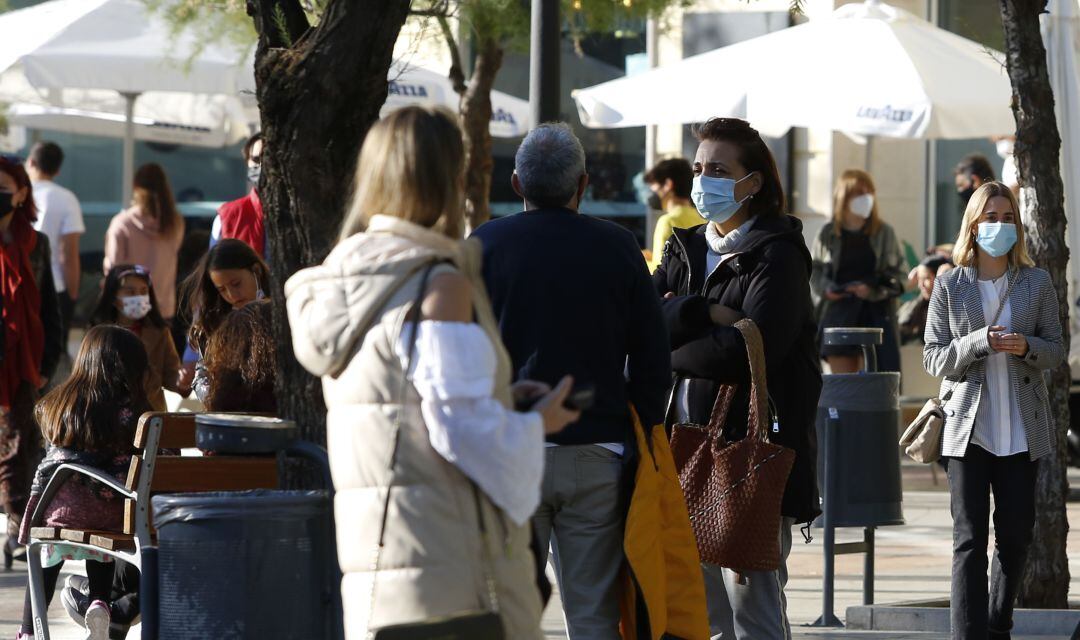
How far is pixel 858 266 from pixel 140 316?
553 cm

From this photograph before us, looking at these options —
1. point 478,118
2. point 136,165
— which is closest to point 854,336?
point 478,118

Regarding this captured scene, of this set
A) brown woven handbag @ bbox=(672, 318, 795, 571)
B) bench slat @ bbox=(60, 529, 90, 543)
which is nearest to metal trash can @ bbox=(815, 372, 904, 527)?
brown woven handbag @ bbox=(672, 318, 795, 571)

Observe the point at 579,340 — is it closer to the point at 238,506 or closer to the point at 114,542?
A: the point at 238,506

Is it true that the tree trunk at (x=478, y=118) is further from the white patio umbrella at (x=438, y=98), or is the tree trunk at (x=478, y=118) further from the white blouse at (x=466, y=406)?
the white blouse at (x=466, y=406)

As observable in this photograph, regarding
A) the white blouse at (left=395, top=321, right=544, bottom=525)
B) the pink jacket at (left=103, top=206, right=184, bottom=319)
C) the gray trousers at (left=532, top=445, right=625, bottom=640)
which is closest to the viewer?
the white blouse at (left=395, top=321, right=544, bottom=525)

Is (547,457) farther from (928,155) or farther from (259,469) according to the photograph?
(928,155)

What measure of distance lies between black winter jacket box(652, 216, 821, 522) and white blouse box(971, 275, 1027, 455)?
3.35 feet

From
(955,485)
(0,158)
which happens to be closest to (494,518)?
(955,485)

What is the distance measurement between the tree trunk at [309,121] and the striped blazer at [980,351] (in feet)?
7.51

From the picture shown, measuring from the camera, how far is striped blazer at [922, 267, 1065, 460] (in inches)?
255

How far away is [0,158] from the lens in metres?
8.73

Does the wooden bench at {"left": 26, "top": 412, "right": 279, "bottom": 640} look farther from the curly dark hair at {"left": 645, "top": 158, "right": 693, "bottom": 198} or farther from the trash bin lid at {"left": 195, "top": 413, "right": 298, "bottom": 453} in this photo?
the curly dark hair at {"left": 645, "top": 158, "right": 693, "bottom": 198}

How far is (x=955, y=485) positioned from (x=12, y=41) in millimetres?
7870

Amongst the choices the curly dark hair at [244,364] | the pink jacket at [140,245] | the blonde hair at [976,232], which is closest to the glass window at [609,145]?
the pink jacket at [140,245]
